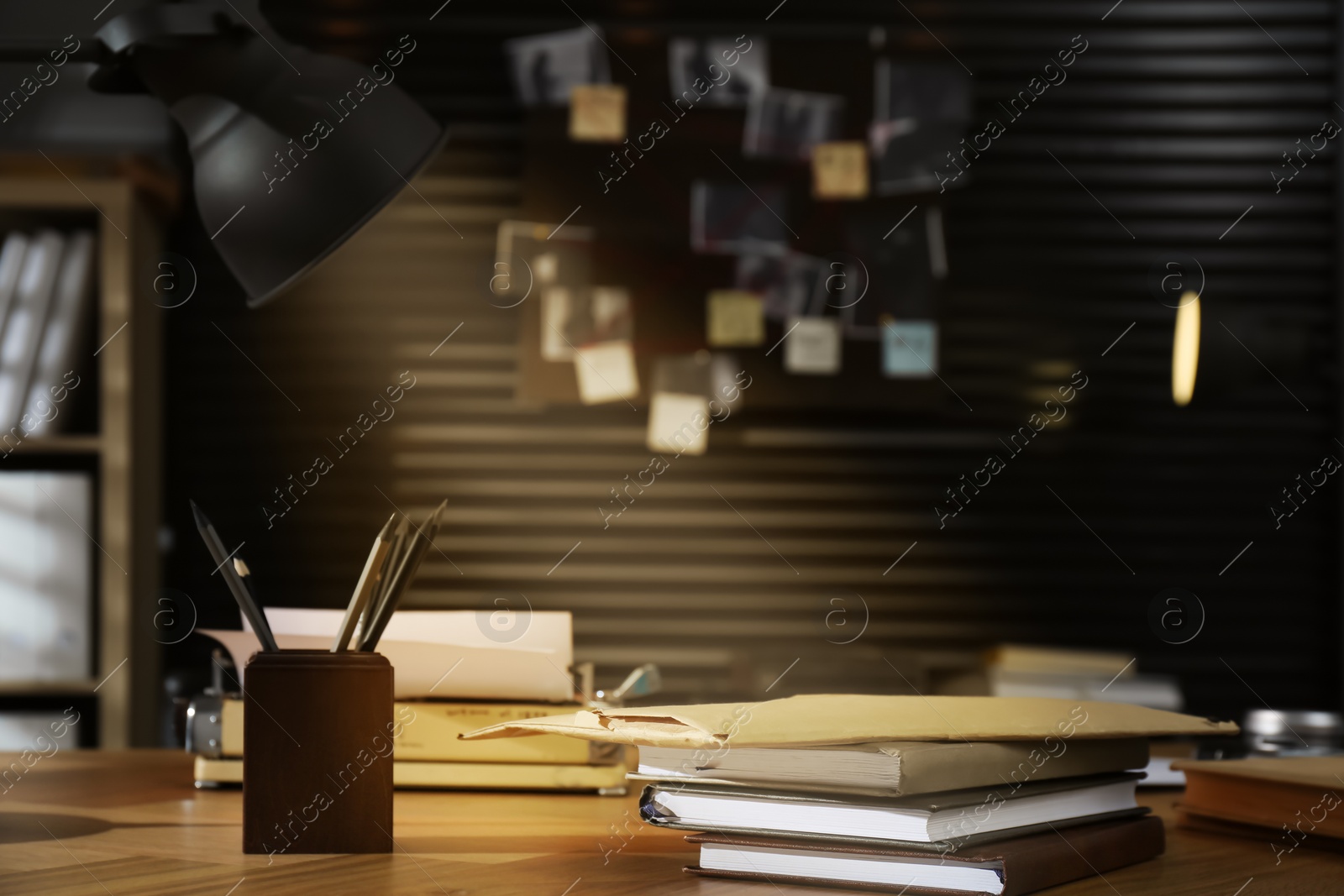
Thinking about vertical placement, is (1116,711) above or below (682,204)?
below

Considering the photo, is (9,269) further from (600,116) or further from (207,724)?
(207,724)

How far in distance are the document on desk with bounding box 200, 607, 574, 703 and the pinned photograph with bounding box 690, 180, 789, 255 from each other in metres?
2.00

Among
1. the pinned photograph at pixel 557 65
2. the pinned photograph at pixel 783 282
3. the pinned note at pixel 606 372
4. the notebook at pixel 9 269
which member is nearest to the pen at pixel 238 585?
the notebook at pixel 9 269

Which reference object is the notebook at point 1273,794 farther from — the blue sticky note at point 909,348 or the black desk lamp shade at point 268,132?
the blue sticky note at point 909,348

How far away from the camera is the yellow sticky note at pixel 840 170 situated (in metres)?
3.18

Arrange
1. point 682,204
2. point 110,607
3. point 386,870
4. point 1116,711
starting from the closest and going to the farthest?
point 386,870, point 1116,711, point 110,607, point 682,204

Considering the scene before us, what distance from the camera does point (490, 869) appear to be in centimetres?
89

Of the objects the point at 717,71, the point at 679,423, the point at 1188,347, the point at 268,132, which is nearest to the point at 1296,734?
the point at 268,132

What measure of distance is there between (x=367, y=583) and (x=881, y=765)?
16.2 inches

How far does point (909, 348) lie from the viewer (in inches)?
124

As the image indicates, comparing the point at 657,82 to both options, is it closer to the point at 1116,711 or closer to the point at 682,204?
the point at 682,204

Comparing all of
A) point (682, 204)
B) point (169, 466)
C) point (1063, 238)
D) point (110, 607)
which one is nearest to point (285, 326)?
point (169, 466)

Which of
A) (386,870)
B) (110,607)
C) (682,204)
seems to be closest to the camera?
(386,870)

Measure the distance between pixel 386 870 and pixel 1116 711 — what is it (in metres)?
0.60
